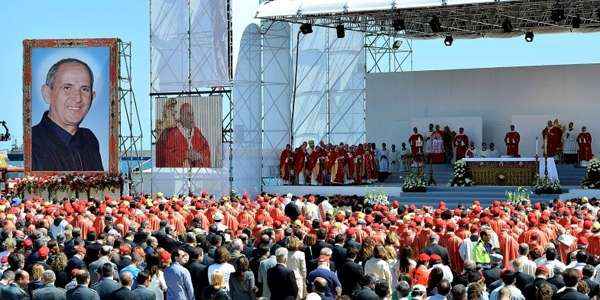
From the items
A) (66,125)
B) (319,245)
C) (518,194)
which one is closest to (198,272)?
(319,245)

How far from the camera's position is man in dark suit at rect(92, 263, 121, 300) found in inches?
506

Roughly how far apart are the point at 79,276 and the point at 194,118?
81.5 feet

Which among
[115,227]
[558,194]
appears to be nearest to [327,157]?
[558,194]

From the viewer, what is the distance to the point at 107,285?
13.0 m

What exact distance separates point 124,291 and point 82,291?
1.50 feet

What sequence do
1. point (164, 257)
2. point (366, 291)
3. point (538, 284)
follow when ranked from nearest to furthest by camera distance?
point (366, 291)
point (538, 284)
point (164, 257)

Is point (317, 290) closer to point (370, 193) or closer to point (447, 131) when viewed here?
point (370, 193)

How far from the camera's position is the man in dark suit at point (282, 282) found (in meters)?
13.8

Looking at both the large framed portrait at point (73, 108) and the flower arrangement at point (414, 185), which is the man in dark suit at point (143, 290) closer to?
the flower arrangement at point (414, 185)

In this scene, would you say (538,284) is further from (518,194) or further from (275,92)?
(275,92)

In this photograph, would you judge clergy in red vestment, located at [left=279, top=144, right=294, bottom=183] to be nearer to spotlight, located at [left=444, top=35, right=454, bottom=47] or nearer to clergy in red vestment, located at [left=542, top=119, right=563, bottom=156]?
spotlight, located at [left=444, top=35, right=454, bottom=47]

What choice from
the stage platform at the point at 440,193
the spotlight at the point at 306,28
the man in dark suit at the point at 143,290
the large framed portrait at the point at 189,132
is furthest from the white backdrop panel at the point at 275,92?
the man in dark suit at the point at 143,290

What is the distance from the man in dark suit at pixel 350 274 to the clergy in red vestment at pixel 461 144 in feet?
79.3

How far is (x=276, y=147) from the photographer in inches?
1539
